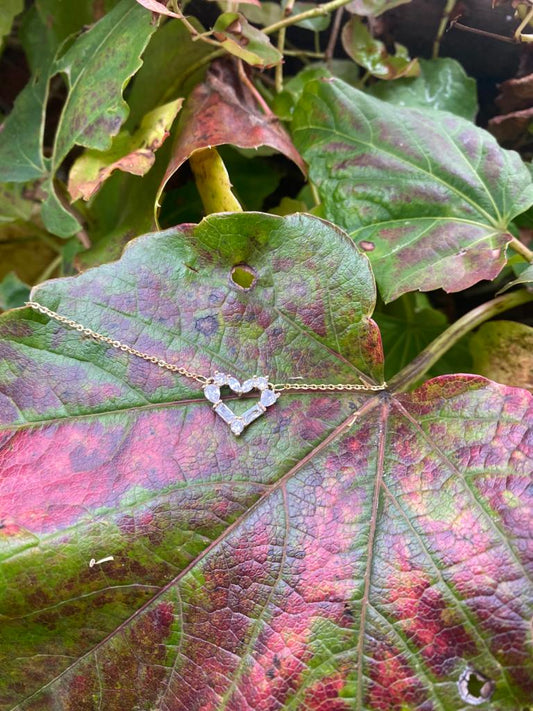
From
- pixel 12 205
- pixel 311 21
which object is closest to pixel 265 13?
pixel 311 21

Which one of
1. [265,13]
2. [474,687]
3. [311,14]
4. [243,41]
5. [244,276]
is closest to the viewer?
[474,687]

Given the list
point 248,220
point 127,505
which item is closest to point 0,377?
point 127,505

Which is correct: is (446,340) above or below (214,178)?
below

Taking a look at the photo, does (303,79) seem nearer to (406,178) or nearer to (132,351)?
(406,178)

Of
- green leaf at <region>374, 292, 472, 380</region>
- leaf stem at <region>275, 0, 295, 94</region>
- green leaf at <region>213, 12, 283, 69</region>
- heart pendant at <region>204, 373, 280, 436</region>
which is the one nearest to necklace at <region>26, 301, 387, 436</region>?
heart pendant at <region>204, 373, 280, 436</region>

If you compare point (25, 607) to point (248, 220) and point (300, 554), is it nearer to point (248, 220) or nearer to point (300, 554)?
point (300, 554)

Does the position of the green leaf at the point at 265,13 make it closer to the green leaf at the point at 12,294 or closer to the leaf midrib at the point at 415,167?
the leaf midrib at the point at 415,167
